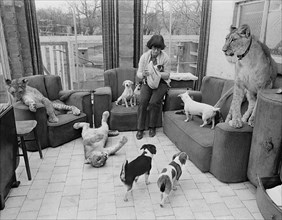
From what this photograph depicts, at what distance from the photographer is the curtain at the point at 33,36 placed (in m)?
3.63

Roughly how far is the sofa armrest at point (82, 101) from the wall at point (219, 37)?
2.14 meters

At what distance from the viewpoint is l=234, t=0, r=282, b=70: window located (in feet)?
8.94

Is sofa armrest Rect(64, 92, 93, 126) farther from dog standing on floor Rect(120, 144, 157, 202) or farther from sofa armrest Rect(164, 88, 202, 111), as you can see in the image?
dog standing on floor Rect(120, 144, 157, 202)

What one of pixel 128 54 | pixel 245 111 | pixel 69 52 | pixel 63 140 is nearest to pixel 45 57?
pixel 69 52

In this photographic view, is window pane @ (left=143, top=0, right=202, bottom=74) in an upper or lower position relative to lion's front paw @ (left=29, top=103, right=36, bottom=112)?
upper

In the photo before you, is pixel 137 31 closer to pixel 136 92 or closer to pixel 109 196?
pixel 136 92

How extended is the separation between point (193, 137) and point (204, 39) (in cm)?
236

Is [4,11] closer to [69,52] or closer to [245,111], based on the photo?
[69,52]

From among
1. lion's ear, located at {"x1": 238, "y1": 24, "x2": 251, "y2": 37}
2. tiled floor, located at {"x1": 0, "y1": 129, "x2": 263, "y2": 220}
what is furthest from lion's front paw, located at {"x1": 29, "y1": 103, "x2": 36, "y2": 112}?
lion's ear, located at {"x1": 238, "y1": 24, "x2": 251, "y2": 37}

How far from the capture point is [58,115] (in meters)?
3.29

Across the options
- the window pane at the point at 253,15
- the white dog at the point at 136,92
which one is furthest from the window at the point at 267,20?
the white dog at the point at 136,92

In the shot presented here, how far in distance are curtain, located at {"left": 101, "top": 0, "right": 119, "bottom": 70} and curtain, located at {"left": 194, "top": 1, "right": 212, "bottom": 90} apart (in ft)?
4.92

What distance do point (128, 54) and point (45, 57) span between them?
58.4 inches

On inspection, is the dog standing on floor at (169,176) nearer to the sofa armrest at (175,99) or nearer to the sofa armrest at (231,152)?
the sofa armrest at (231,152)
